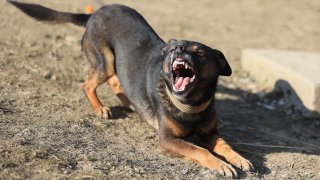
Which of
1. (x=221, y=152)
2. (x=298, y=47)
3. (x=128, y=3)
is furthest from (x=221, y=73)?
(x=128, y=3)

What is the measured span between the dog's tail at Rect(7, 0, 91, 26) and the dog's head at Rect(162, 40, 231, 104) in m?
1.87

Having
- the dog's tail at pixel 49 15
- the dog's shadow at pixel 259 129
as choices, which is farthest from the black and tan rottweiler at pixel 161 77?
the dog's shadow at pixel 259 129

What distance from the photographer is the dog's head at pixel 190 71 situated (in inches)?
215

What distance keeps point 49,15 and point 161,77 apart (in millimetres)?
A: 1931

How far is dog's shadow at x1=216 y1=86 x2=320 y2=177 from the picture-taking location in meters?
6.47

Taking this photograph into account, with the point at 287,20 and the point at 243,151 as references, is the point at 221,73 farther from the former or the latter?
the point at 287,20

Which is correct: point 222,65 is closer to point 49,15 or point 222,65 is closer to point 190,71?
point 190,71

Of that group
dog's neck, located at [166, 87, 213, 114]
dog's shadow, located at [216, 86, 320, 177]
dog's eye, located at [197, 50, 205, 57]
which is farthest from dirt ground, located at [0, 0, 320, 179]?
dog's eye, located at [197, 50, 205, 57]

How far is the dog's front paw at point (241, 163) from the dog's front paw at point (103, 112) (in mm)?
1612

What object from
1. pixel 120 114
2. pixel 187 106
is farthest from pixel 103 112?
pixel 187 106

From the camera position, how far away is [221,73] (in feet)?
19.8

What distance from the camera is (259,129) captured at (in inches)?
284

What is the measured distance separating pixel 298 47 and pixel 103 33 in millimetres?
4235

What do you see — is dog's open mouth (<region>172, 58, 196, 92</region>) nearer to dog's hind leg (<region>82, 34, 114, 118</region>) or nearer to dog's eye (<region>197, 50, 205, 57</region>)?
dog's eye (<region>197, 50, 205, 57</region>)
